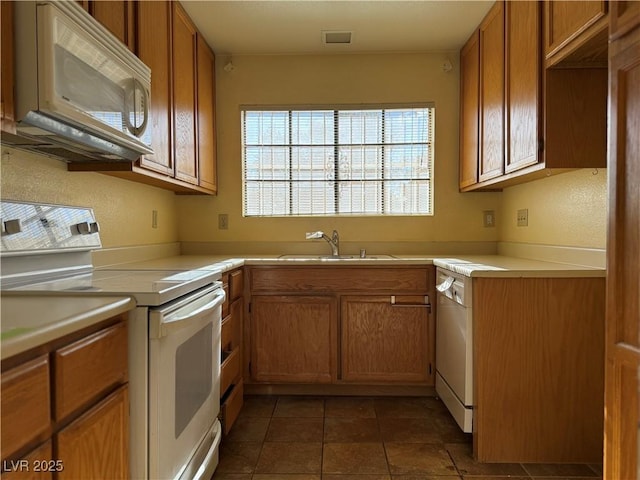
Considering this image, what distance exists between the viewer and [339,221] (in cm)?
295

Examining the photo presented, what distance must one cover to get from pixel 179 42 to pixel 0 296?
1.71 m

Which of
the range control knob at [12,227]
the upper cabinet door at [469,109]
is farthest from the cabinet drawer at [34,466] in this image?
the upper cabinet door at [469,109]

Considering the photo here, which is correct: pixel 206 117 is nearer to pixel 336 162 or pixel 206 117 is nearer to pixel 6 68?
pixel 336 162

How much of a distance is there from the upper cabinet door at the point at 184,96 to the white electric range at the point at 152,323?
0.67 m

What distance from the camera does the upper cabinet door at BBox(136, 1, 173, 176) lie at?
Answer: 1805mm

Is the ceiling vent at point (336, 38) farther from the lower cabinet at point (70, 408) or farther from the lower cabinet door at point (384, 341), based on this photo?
the lower cabinet at point (70, 408)

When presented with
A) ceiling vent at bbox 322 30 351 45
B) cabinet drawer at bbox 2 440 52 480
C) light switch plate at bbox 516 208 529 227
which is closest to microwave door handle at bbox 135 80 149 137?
cabinet drawer at bbox 2 440 52 480

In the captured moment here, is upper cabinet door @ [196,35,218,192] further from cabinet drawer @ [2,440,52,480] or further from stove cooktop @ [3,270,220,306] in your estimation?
cabinet drawer @ [2,440,52,480]

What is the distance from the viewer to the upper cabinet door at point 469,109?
2525mm

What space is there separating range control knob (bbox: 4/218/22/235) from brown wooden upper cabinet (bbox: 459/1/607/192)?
2.07 m

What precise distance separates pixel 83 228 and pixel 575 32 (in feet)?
6.91

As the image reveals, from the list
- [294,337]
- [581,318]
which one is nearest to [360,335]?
[294,337]

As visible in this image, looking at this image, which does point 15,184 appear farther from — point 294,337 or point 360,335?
point 360,335

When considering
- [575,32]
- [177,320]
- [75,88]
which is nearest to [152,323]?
[177,320]
